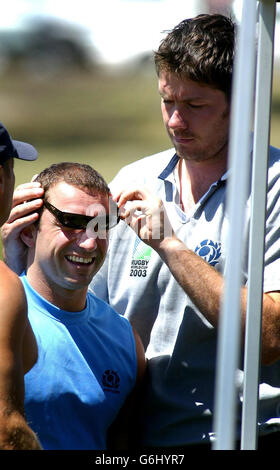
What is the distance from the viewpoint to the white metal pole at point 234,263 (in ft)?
4.46

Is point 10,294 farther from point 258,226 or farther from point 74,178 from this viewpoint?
point 74,178

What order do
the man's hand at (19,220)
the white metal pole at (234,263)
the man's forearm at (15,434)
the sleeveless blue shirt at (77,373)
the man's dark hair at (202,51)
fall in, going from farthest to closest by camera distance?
the man's dark hair at (202,51), the man's hand at (19,220), the sleeveless blue shirt at (77,373), the man's forearm at (15,434), the white metal pole at (234,263)

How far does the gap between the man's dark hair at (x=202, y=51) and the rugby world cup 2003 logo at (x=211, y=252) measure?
603 millimetres

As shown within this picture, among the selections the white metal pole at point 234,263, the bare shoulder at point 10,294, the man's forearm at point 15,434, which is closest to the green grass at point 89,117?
the bare shoulder at point 10,294

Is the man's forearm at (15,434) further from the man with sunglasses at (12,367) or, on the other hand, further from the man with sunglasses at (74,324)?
the man with sunglasses at (74,324)

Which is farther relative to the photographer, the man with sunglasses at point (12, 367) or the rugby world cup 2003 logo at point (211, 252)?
the rugby world cup 2003 logo at point (211, 252)

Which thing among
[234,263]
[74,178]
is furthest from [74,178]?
[234,263]

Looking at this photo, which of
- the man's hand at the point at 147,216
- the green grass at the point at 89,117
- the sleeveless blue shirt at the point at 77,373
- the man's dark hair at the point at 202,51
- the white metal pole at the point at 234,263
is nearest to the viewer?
the white metal pole at the point at 234,263

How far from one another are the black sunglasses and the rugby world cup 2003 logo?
32 centimetres

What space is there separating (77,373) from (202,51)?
1.28 m

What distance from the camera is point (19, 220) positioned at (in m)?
2.44

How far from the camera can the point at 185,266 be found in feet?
7.60

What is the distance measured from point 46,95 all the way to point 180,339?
24881 mm

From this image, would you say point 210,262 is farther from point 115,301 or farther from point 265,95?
point 265,95
